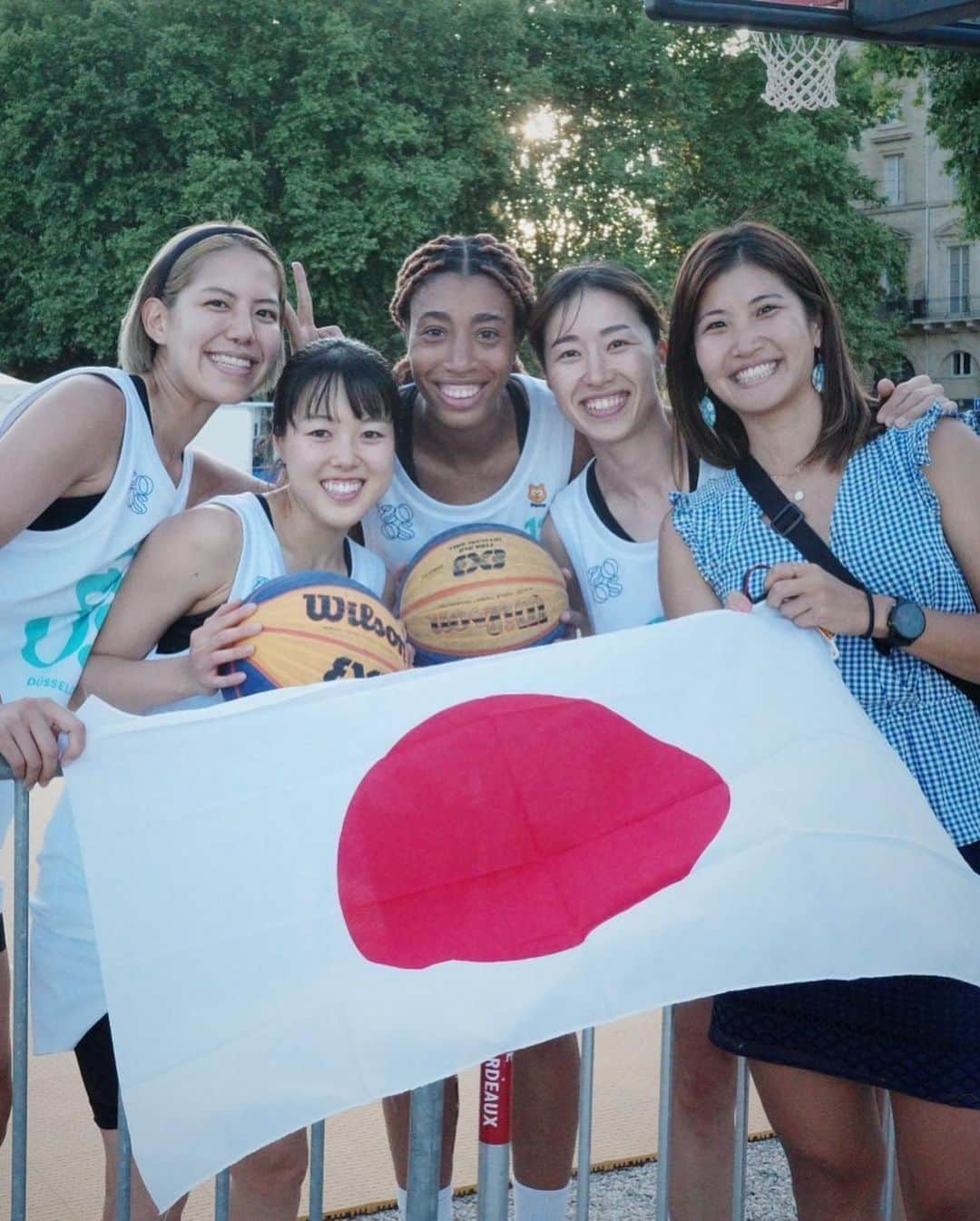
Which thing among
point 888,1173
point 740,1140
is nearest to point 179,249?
point 740,1140

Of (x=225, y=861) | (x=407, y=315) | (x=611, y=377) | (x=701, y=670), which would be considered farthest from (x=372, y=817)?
(x=407, y=315)

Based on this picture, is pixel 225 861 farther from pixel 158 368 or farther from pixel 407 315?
pixel 407 315

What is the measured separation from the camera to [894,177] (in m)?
52.1

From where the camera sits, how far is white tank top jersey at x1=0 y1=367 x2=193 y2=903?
3174mm

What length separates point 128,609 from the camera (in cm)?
317

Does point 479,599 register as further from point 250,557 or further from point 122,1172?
point 122,1172

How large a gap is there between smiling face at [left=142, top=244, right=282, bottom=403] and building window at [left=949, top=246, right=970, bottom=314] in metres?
52.0

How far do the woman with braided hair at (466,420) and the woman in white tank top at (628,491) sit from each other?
13cm

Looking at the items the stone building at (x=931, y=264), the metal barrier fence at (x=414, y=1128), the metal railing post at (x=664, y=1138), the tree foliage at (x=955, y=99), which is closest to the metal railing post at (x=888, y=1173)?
the metal barrier fence at (x=414, y=1128)

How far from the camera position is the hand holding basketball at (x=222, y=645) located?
2861 mm

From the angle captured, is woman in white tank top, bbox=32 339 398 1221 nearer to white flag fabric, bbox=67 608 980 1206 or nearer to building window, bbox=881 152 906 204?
white flag fabric, bbox=67 608 980 1206

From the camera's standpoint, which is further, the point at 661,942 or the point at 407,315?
the point at 407,315

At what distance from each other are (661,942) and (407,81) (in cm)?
2533

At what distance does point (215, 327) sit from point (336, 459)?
0.50 metres
